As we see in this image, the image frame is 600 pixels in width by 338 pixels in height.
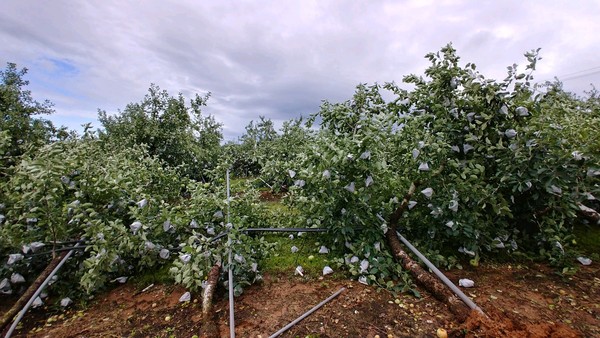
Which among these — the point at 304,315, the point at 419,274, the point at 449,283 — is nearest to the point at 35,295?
the point at 304,315

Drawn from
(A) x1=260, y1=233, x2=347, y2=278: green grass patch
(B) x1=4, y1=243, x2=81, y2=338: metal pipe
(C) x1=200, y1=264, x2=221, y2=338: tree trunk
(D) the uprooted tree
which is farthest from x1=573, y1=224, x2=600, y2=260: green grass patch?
(B) x1=4, y1=243, x2=81, y2=338: metal pipe

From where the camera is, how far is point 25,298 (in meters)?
2.04

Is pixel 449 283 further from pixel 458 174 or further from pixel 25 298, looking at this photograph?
pixel 25 298

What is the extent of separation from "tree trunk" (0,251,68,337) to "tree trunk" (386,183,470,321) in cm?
272

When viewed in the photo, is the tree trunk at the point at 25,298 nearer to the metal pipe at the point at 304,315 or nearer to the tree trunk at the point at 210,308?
the tree trunk at the point at 210,308

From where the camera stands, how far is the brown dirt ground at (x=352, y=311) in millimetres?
1732

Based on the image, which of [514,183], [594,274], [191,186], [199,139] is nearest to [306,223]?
[191,186]

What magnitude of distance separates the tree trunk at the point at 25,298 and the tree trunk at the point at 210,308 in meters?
1.23

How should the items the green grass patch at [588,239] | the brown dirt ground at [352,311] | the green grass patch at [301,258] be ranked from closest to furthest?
1. the brown dirt ground at [352,311]
2. the green grass patch at [301,258]
3. the green grass patch at [588,239]

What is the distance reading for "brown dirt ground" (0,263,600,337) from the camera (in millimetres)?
1732

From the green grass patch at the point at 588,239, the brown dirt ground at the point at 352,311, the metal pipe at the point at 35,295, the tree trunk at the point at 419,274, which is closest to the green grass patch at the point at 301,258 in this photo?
the brown dirt ground at the point at 352,311

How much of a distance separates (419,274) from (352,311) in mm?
611

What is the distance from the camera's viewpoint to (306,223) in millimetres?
3043

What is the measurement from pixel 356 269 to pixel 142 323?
5.10ft
